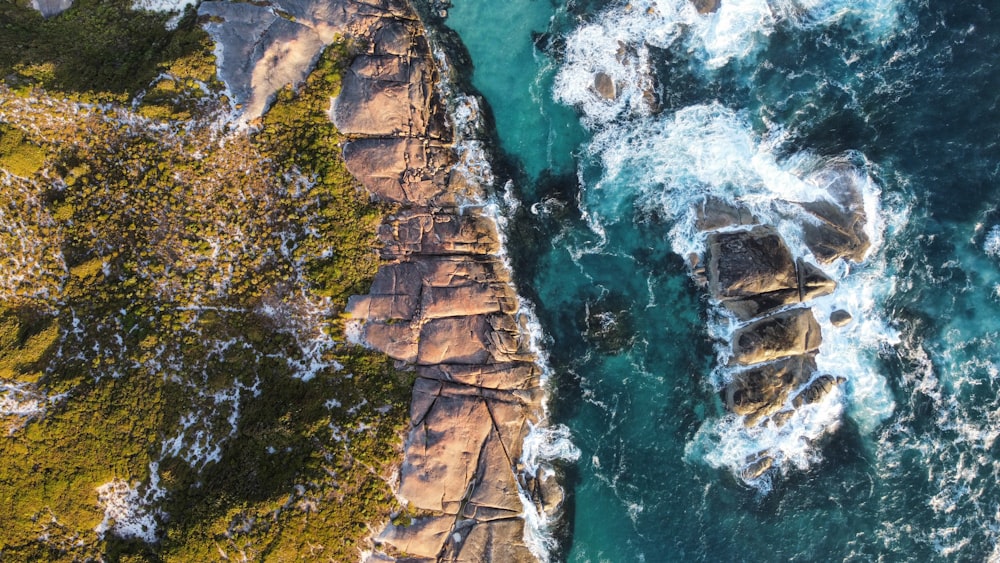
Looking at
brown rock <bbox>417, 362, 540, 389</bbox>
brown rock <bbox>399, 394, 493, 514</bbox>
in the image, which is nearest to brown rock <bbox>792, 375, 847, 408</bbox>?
brown rock <bbox>417, 362, 540, 389</bbox>

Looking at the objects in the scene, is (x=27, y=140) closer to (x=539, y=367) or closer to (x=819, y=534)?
(x=539, y=367)

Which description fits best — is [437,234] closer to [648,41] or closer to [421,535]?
[421,535]

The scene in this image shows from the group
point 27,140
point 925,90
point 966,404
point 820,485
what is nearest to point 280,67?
point 27,140

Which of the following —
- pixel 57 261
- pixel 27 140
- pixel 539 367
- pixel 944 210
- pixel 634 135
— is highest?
pixel 634 135

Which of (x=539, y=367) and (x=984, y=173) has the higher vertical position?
(x=984, y=173)

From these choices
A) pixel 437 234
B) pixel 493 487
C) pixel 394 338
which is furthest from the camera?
pixel 437 234

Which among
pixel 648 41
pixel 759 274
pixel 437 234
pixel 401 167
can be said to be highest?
pixel 648 41

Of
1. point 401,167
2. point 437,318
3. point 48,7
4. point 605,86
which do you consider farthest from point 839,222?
point 48,7
